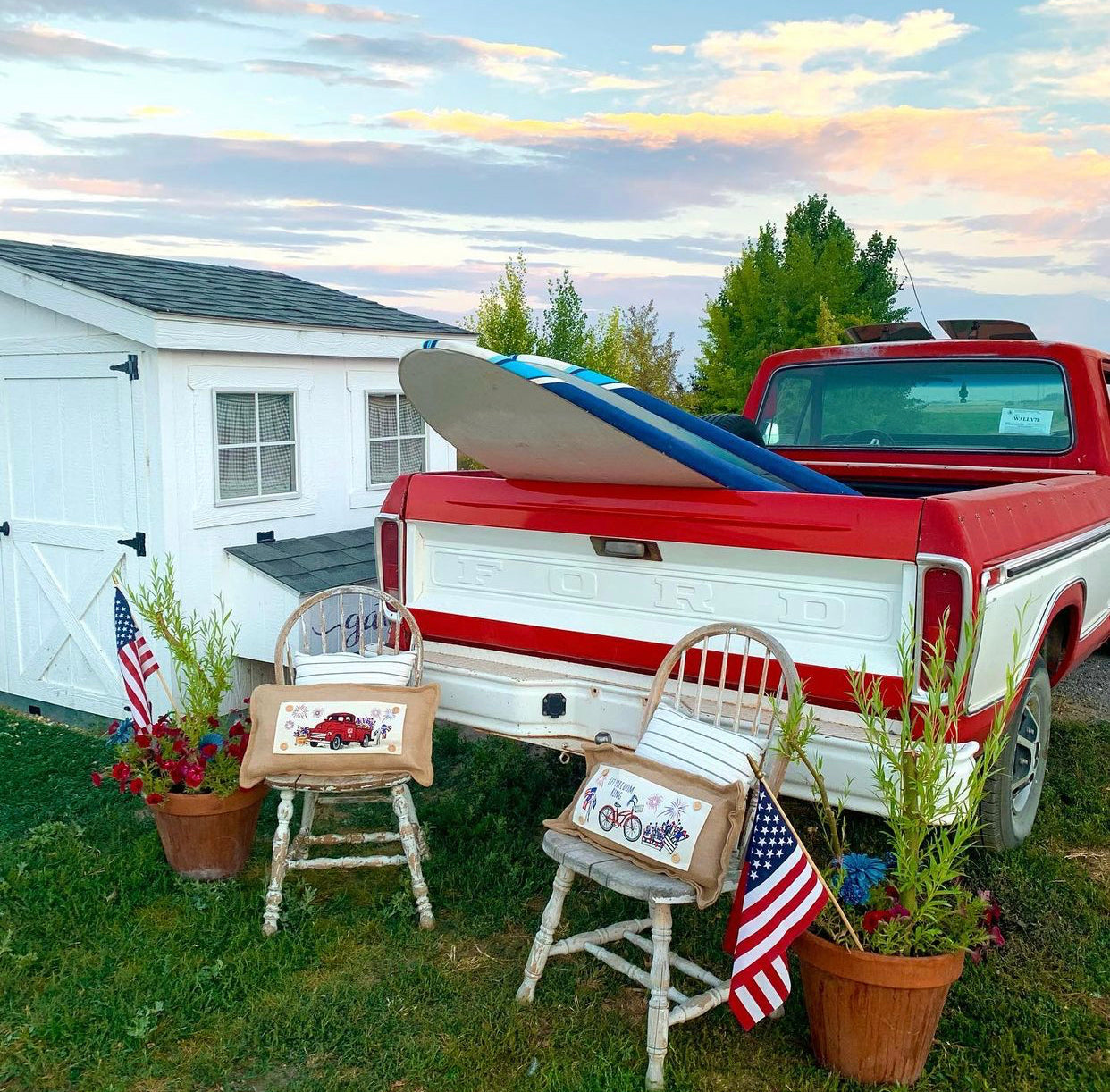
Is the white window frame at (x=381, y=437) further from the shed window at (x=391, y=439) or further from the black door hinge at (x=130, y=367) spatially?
the black door hinge at (x=130, y=367)

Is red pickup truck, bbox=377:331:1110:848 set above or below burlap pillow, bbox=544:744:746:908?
above

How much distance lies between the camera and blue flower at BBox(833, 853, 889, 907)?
111 inches

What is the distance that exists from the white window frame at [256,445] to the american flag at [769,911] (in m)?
4.02

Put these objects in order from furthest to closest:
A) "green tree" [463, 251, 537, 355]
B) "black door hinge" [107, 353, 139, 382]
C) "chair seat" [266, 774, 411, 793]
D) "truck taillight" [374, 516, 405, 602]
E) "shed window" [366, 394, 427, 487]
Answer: "green tree" [463, 251, 537, 355], "shed window" [366, 394, 427, 487], "black door hinge" [107, 353, 139, 382], "truck taillight" [374, 516, 405, 602], "chair seat" [266, 774, 411, 793]

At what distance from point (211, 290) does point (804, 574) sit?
4.73 metres

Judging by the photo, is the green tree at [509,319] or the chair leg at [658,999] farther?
the green tree at [509,319]

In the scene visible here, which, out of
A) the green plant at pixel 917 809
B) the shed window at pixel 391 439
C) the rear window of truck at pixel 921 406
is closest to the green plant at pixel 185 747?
the green plant at pixel 917 809

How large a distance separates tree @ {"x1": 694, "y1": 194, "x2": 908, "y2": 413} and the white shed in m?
23.2

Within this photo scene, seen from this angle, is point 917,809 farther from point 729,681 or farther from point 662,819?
point 729,681

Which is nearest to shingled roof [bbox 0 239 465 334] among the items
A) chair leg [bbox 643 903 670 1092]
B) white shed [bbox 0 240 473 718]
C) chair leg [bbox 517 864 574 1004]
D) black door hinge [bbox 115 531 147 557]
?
white shed [bbox 0 240 473 718]

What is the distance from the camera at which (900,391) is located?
5.45 m

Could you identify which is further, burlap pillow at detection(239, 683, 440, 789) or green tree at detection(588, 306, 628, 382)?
green tree at detection(588, 306, 628, 382)

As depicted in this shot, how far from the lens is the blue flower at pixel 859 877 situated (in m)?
2.83

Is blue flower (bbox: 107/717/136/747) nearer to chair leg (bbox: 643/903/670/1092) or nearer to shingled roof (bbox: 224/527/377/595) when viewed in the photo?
shingled roof (bbox: 224/527/377/595)
